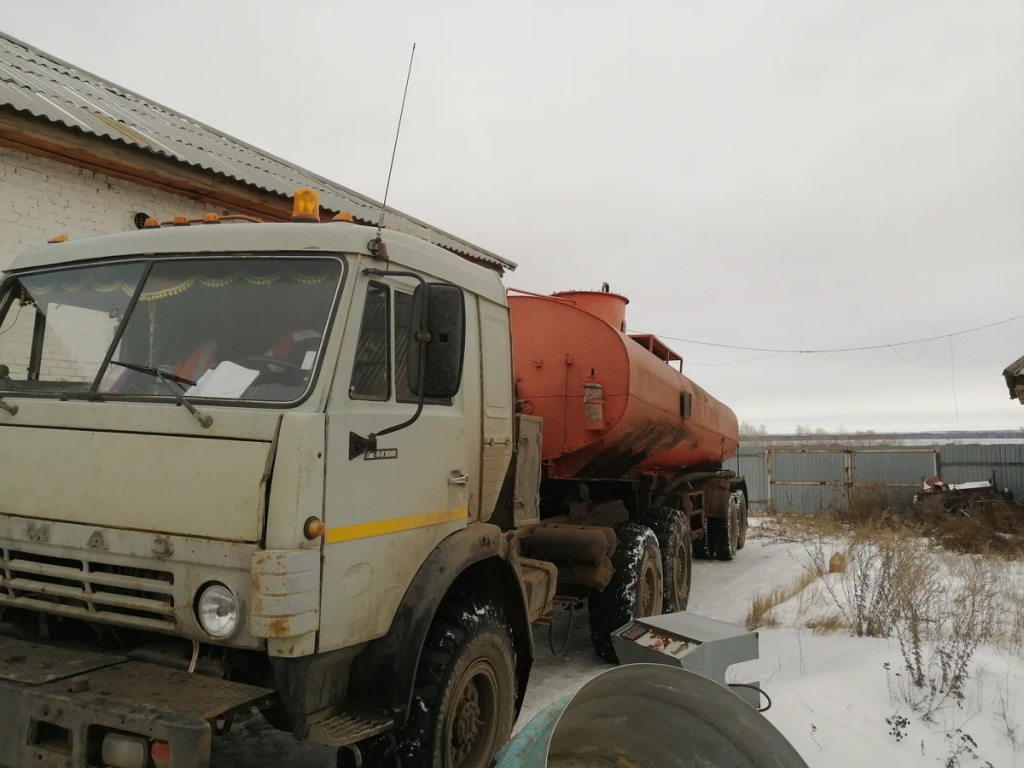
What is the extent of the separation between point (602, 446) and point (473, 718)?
294 cm

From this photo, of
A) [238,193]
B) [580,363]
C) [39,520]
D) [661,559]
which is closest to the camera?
[39,520]

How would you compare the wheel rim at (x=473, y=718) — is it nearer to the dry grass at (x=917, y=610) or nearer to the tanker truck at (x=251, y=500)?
the tanker truck at (x=251, y=500)

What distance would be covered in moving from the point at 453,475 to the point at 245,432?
118 centimetres

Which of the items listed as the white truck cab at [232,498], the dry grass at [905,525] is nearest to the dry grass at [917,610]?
the dry grass at [905,525]

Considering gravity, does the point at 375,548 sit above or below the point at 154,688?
above

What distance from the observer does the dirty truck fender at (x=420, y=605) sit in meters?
2.86

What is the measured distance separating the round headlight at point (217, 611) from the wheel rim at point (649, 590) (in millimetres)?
4489

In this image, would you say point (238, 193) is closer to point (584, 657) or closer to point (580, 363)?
point (580, 363)

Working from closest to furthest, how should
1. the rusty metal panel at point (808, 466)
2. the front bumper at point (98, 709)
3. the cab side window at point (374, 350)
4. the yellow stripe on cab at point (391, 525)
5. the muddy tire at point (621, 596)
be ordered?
the front bumper at point (98, 709) → the yellow stripe on cab at point (391, 525) → the cab side window at point (374, 350) → the muddy tire at point (621, 596) → the rusty metal panel at point (808, 466)

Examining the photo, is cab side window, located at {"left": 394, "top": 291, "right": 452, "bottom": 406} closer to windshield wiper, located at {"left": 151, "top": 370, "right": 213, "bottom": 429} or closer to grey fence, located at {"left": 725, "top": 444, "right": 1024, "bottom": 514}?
windshield wiper, located at {"left": 151, "top": 370, "right": 213, "bottom": 429}

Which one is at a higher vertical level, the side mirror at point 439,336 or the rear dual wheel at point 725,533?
the side mirror at point 439,336

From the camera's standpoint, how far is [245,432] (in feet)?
8.38

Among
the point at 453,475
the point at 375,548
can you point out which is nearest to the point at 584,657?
the point at 453,475

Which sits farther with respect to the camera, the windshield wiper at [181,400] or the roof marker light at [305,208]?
the roof marker light at [305,208]
